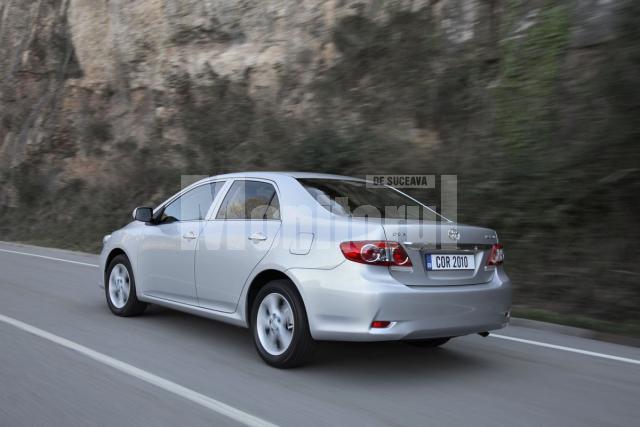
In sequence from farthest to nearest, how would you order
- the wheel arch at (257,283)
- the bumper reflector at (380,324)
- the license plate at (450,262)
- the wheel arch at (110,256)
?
1. the wheel arch at (110,256)
2. the wheel arch at (257,283)
3. the license plate at (450,262)
4. the bumper reflector at (380,324)

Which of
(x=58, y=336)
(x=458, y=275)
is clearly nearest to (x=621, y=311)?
(x=458, y=275)

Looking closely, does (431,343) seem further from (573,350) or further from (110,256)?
(110,256)

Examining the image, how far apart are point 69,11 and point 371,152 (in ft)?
56.0

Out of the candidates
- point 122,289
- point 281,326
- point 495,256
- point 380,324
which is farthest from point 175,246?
point 495,256

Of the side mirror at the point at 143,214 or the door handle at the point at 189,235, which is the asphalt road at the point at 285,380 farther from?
the side mirror at the point at 143,214

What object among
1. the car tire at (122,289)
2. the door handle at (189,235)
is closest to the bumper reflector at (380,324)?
the door handle at (189,235)

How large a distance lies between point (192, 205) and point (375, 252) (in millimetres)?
2482

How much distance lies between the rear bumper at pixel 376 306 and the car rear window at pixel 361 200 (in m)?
0.66

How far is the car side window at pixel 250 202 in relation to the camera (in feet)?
18.3

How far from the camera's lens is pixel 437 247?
16.1 ft

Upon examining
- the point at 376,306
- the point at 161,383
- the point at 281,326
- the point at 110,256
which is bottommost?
the point at 161,383

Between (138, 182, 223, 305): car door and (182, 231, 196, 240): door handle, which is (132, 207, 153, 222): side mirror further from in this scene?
(182, 231, 196, 240): door handle

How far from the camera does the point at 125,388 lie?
4.50 metres

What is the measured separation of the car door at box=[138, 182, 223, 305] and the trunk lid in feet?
6.85
